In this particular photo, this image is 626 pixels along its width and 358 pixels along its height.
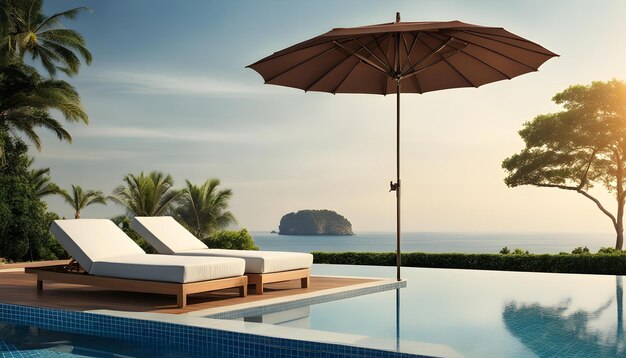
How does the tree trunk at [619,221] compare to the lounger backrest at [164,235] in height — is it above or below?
above

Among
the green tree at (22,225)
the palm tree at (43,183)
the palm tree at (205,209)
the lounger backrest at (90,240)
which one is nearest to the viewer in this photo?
the lounger backrest at (90,240)

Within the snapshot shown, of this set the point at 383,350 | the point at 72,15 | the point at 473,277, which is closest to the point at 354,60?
the point at 473,277

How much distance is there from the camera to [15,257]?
52.0ft

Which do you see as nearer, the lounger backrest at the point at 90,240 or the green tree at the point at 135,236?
the lounger backrest at the point at 90,240

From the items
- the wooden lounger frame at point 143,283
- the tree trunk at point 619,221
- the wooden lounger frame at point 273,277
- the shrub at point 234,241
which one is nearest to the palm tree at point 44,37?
the shrub at point 234,241

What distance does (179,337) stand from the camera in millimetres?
5703

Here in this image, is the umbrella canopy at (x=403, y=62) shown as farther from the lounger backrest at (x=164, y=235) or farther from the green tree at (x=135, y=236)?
the green tree at (x=135, y=236)

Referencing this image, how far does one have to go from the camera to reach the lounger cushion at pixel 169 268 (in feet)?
22.0

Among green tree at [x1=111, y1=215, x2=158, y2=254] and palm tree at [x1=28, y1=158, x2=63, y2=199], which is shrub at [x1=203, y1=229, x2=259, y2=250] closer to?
green tree at [x1=111, y1=215, x2=158, y2=254]

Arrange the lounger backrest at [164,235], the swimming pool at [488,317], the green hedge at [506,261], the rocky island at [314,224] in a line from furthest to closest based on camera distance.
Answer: the rocky island at [314,224], the green hedge at [506,261], the lounger backrest at [164,235], the swimming pool at [488,317]

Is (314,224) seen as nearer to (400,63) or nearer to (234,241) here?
(234,241)

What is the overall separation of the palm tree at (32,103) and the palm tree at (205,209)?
6843 millimetres

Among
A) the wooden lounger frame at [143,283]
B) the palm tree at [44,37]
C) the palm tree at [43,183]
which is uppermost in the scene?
the palm tree at [44,37]

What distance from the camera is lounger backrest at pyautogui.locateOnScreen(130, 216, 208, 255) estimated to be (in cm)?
871
